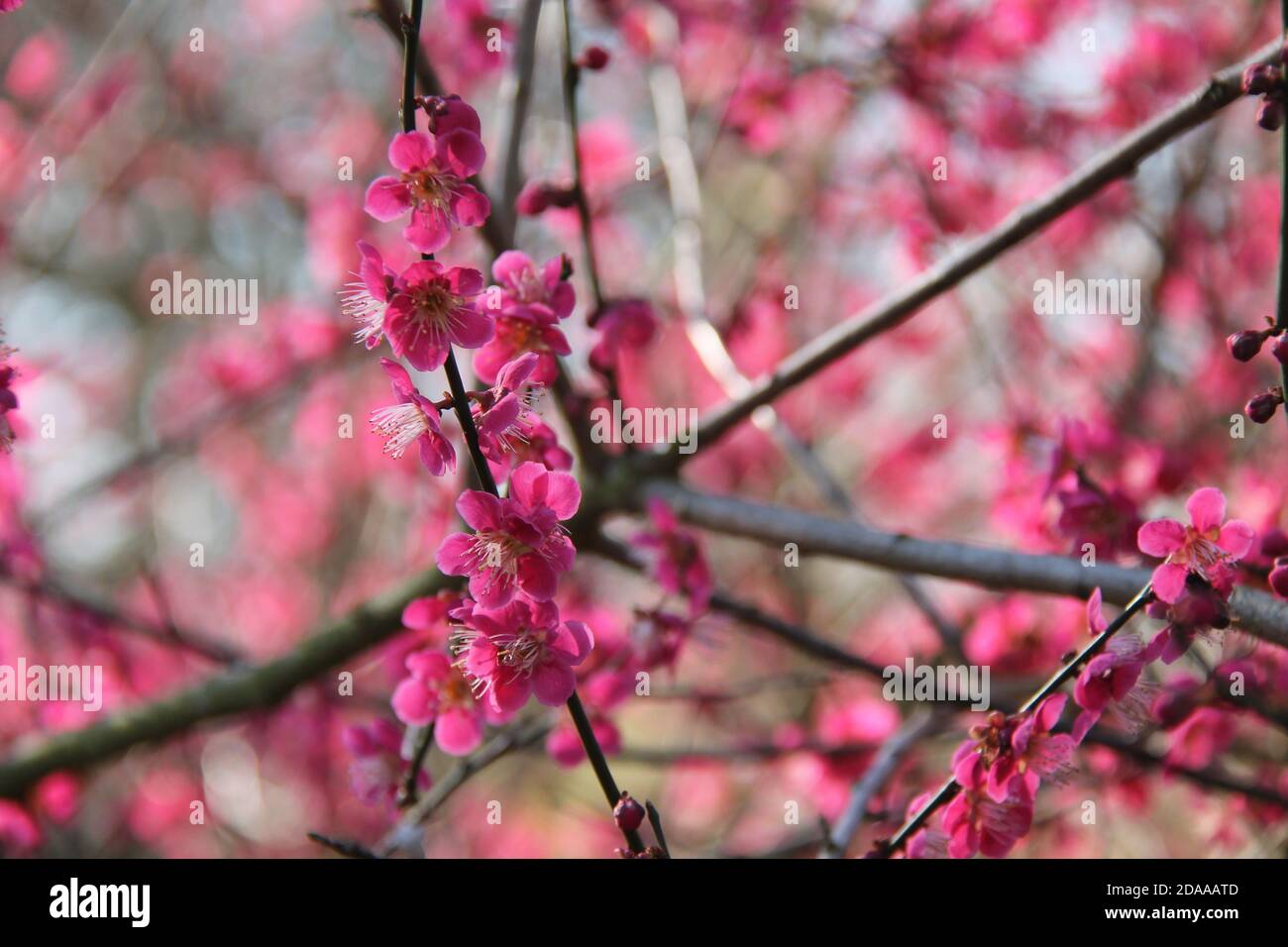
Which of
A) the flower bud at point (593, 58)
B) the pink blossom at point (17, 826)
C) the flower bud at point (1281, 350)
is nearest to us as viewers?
the flower bud at point (1281, 350)

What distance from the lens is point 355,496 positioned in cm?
545

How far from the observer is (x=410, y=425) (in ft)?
4.06

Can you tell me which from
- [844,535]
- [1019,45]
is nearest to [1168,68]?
[1019,45]

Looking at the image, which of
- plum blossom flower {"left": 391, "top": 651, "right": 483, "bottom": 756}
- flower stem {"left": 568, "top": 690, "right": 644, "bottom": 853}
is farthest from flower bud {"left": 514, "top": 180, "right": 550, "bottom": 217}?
flower stem {"left": 568, "top": 690, "right": 644, "bottom": 853}

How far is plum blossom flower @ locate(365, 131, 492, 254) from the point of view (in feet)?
3.99

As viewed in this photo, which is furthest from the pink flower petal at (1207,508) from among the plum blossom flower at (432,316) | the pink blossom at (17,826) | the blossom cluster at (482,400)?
the pink blossom at (17,826)

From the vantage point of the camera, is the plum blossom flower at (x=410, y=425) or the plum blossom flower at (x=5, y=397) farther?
the plum blossom flower at (x=5, y=397)

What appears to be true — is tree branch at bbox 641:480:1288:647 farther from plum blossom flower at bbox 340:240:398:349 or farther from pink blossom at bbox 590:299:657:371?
plum blossom flower at bbox 340:240:398:349

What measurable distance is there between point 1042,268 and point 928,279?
8.02 ft

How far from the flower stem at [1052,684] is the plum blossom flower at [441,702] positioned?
0.63 meters

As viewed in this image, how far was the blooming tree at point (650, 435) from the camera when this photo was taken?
1377 mm

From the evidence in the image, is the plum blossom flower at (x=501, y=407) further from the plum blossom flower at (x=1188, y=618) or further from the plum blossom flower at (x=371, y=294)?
the plum blossom flower at (x=1188, y=618)

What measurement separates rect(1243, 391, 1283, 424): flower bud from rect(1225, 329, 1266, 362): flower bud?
0.17ft
